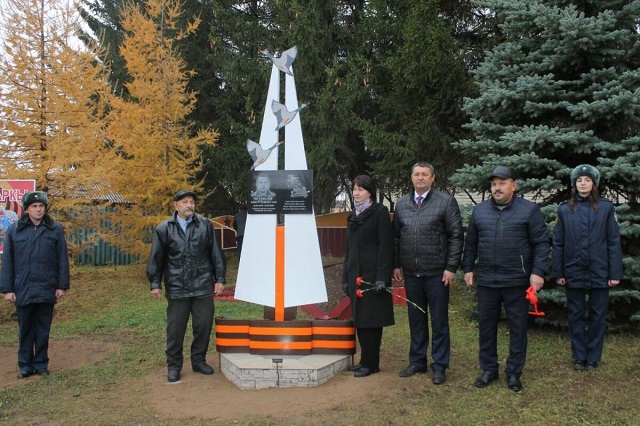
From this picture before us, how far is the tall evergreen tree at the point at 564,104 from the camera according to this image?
21.7ft

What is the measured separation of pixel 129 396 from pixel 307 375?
169 centimetres

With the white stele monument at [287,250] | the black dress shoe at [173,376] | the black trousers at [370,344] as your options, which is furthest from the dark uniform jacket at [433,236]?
the black dress shoe at [173,376]

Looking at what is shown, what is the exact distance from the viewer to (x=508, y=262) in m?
4.85

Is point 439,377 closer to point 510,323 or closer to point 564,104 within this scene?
point 510,323

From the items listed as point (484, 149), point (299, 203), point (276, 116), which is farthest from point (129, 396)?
point (484, 149)

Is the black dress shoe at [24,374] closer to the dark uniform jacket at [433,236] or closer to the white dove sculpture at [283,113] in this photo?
the white dove sculpture at [283,113]

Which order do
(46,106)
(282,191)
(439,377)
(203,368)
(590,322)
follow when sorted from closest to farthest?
(439,377) < (590,322) < (203,368) < (282,191) < (46,106)

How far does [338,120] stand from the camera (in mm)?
14188

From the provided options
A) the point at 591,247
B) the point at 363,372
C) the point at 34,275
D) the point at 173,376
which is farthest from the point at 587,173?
the point at 34,275

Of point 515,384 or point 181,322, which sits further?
point 181,322

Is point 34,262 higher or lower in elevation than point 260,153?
lower

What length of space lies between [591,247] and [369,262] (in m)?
2.18

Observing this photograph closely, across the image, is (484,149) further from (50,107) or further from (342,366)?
(50,107)

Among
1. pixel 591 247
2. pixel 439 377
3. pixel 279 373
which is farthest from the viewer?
pixel 591 247
